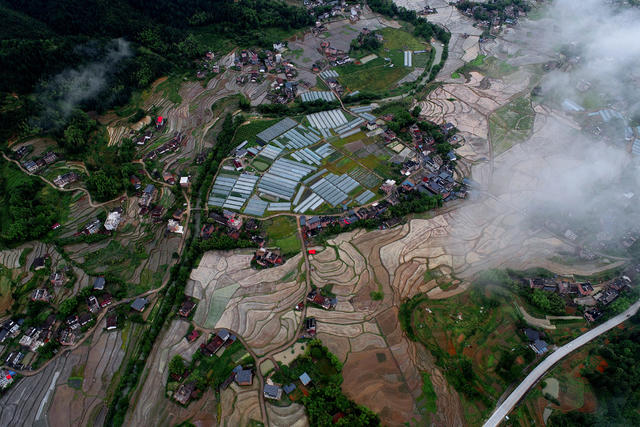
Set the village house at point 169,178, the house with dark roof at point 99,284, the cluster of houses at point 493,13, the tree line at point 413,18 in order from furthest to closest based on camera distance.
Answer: the cluster of houses at point 493,13 → the tree line at point 413,18 → the village house at point 169,178 → the house with dark roof at point 99,284

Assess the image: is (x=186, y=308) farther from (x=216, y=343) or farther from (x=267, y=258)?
(x=267, y=258)

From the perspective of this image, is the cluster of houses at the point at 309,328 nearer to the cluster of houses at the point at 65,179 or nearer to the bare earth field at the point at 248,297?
the bare earth field at the point at 248,297

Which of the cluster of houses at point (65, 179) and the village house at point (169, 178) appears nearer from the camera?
the cluster of houses at point (65, 179)

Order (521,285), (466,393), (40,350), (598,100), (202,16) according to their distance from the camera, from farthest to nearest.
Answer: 1. (202,16)
2. (598,100)
3. (521,285)
4. (40,350)
5. (466,393)

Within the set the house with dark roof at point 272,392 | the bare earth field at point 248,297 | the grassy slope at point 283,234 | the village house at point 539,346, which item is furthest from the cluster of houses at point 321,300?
the village house at point 539,346

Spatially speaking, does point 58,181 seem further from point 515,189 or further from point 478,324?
point 515,189

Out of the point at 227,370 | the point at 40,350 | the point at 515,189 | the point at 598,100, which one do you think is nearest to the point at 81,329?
the point at 40,350

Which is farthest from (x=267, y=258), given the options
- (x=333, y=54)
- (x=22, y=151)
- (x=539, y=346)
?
(x=333, y=54)
